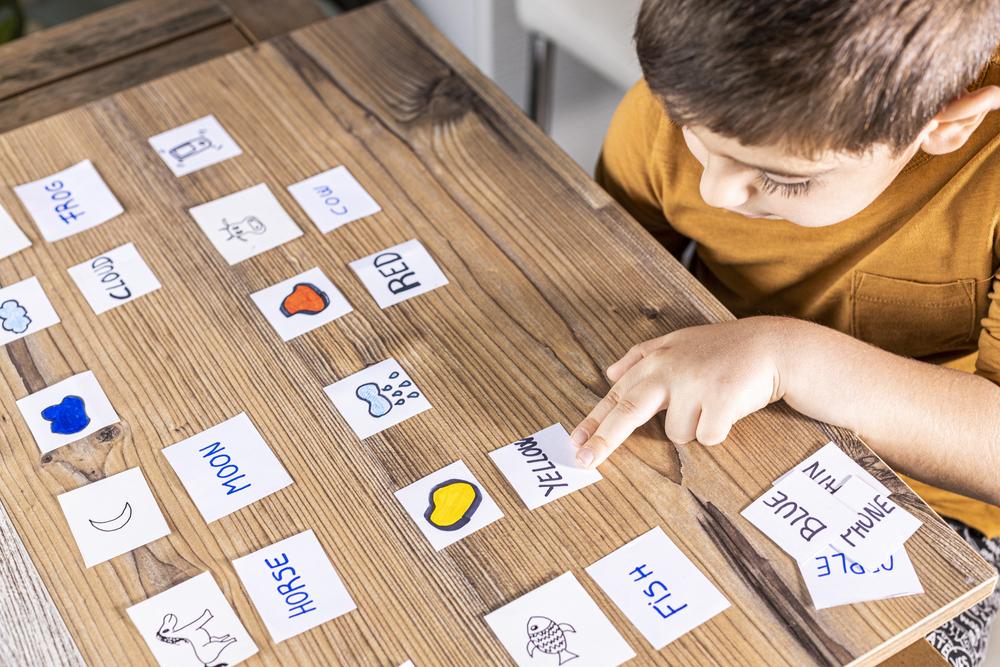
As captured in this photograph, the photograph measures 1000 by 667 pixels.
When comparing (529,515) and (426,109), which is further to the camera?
(426,109)

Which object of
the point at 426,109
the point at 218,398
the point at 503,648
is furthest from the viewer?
the point at 426,109

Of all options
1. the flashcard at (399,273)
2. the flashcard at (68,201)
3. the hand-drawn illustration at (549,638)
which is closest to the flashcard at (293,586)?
the hand-drawn illustration at (549,638)

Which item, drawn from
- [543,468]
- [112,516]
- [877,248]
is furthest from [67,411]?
[877,248]

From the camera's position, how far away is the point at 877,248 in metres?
0.94

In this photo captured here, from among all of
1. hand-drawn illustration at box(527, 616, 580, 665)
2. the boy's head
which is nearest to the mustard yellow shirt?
the boy's head

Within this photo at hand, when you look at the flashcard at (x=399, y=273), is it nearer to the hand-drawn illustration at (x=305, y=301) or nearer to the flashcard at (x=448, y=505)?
the hand-drawn illustration at (x=305, y=301)

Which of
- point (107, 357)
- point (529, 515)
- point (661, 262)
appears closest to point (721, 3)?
point (661, 262)

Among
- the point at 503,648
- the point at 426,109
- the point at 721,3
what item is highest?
the point at 721,3

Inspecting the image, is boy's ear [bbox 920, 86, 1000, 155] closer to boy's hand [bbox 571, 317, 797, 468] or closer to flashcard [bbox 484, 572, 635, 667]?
boy's hand [bbox 571, 317, 797, 468]

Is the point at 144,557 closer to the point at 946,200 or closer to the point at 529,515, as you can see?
the point at 529,515

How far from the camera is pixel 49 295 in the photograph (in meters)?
0.85

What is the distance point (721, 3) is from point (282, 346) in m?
0.41

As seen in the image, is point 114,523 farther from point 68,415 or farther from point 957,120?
point 957,120

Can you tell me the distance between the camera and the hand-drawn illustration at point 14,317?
32.8 inches
